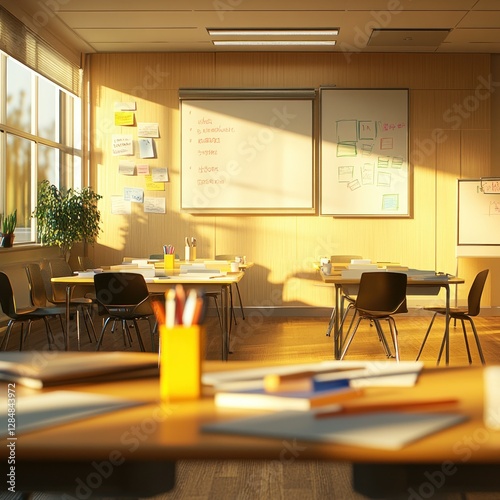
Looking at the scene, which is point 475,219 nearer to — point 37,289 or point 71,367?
point 37,289

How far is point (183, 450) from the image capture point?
1154 millimetres

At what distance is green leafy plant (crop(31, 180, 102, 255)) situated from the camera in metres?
7.85

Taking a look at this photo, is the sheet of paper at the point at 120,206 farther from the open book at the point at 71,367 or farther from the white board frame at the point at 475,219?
the open book at the point at 71,367

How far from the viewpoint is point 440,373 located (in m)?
1.74

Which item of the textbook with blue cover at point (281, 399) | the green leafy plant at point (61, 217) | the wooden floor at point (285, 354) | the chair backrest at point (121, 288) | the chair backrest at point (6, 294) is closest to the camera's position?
the textbook with blue cover at point (281, 399)

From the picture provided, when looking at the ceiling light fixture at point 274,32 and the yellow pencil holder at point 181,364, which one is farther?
the ceiling light fixture at point 274,32

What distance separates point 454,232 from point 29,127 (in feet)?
17.2

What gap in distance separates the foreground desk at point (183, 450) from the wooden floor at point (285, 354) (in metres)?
0.16

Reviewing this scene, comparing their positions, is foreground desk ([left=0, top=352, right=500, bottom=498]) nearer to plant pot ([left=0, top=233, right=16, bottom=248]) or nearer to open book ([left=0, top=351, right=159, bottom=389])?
open book ([left=0, top=351, right=159, bottom=389])

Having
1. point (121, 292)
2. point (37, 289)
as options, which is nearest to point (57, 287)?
point (37, 289)

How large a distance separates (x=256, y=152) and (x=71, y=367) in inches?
285

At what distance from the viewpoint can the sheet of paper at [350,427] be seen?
1189 millimetres

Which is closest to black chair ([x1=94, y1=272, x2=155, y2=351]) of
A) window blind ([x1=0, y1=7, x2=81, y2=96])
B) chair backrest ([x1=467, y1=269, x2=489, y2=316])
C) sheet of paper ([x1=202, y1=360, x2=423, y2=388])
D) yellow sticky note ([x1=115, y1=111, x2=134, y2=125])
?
chair backrest ([x1=467, y1=269, x2=489, y2=316])

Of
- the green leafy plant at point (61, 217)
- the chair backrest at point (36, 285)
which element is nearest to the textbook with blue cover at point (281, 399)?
the chair backrest at point (36, 285)
